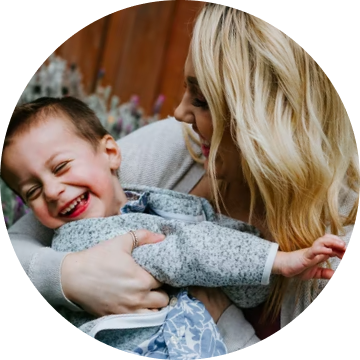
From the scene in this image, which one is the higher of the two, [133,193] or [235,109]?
[235,109]

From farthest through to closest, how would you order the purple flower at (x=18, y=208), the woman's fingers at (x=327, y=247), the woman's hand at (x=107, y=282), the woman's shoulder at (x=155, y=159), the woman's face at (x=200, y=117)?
the purple flower at (x=18, y=208) → the woman's shoulder at (x=155, y=159) → the woman's face at (x=200, y=117) → the woman's hand at (x=107, y=282) → the woman's fingers at (x=327, y=247)

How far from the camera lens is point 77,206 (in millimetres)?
1524

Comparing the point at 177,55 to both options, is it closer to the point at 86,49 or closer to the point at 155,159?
the point at 86,49

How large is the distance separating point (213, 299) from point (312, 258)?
0.36 metres

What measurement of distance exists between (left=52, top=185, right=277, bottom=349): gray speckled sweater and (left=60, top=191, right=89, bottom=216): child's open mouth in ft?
A: 0.11

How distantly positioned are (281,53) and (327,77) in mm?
143

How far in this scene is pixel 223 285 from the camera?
1423 millimetres

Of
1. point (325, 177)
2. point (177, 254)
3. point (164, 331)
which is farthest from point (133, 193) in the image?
point (325, 177)

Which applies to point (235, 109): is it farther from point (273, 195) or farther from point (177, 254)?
point (177, 254)

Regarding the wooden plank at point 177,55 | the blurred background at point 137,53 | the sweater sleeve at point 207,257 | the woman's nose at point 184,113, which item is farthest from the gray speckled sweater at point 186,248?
the wooden plank at point 177,55

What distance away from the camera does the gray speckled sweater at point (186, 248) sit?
1354mm

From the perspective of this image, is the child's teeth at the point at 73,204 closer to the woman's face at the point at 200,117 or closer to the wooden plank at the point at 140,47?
the woman's face at the point at 200,117

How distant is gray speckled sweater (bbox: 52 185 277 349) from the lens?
4.44 feet

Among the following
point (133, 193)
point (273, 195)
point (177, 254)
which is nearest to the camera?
point (177, 254)
